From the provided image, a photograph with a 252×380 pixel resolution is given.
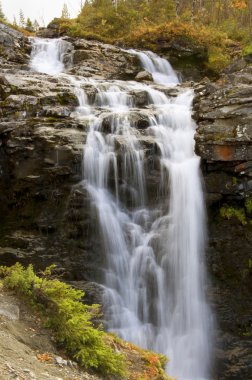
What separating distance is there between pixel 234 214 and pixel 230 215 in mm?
105

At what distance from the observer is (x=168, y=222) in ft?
32.7

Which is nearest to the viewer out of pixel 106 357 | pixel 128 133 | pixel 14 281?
pixel 106 357

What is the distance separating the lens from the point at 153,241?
9680mm

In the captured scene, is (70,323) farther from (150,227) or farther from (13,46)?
(13,46)

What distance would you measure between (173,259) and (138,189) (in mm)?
2047

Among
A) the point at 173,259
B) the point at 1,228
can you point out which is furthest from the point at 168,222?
the point at 1,228

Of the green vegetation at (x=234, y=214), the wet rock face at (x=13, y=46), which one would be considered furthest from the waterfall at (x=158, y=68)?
the green vegetation at (x=234, y=214)

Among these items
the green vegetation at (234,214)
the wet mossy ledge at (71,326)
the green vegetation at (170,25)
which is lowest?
the wet mossy ledge at (71,326)

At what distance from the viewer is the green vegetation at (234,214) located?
32.0 feet

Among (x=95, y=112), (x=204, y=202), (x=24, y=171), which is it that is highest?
(x=95, y=112)

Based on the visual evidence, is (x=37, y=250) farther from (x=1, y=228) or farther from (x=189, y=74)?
(x=189, y=74)

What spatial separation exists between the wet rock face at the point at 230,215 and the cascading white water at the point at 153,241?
0.35 m

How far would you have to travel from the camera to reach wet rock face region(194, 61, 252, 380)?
9.09m

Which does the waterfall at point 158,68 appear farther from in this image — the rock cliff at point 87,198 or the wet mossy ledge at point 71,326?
the wet mossy ledge at point 71,326
